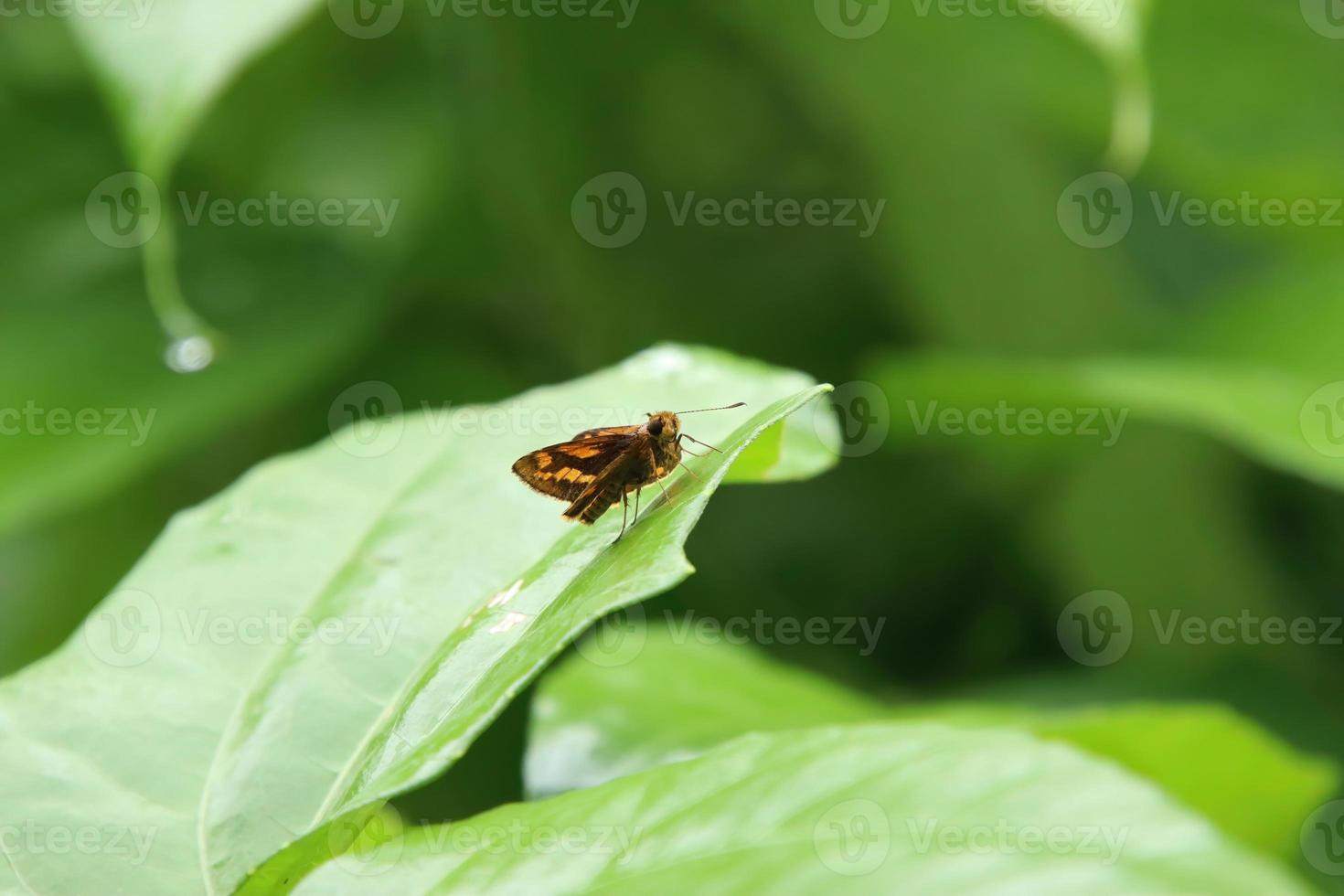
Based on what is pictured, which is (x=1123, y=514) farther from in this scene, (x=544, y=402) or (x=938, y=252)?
(x=544, y=402)

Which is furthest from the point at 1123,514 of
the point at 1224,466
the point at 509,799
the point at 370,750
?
the point at 370,750

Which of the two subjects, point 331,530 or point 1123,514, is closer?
point 331,530
